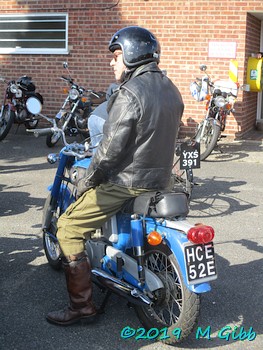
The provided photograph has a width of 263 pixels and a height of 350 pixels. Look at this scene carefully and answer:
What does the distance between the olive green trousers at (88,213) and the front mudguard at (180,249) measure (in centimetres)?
34

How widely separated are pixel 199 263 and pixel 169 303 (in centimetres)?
42

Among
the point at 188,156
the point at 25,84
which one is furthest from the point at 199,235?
the point at 25,84

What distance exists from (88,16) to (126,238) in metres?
9.16

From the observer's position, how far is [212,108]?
32.0 ft

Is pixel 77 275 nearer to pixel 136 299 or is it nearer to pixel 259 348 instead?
pixel 136 299

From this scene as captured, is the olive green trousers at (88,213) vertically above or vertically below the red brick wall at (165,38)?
below

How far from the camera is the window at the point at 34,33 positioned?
1235cm

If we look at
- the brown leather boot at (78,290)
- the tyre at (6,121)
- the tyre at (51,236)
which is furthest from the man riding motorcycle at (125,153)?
the tyre at (6,121)

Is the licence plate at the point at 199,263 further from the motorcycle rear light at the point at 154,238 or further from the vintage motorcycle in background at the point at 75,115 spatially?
the vintage motorcycle in background at the point at 75,115

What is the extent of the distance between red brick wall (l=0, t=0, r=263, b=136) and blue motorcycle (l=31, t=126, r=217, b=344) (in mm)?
7843

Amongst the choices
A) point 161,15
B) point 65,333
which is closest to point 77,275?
point 65,333

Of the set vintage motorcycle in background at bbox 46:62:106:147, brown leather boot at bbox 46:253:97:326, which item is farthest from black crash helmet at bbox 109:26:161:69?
vintage motorcycle in background at bbox 46:62:106:147

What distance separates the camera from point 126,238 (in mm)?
3686

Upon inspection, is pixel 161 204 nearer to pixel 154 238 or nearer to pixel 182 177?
pixel 154 238
